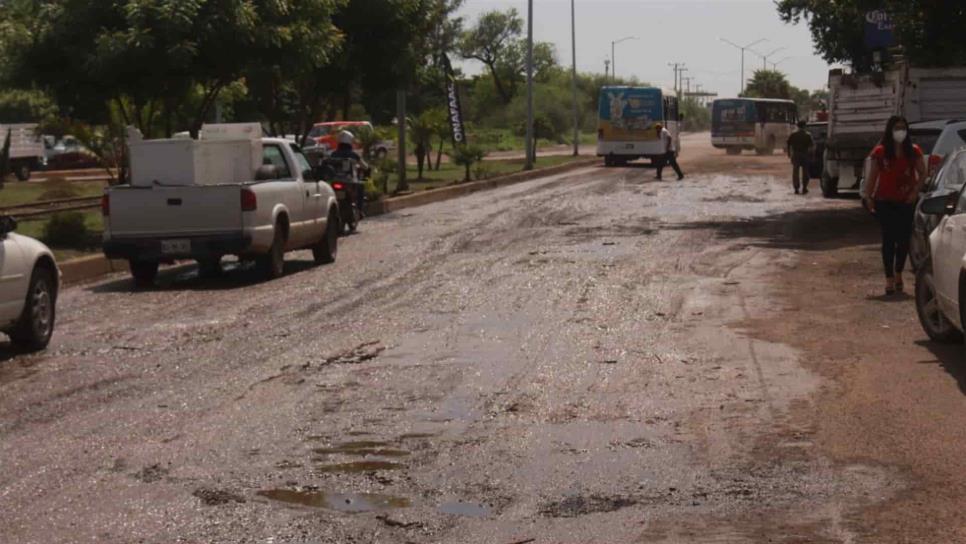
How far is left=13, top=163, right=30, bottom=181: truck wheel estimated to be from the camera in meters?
52.0

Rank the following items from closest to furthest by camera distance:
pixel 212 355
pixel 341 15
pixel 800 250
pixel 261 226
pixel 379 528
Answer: pixel 379 528 < pixel 212 355 < pixel 261 226 < pixel 800 250 < pixel 341 15

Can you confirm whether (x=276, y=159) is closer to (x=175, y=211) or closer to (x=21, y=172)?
(x=175, y=211)

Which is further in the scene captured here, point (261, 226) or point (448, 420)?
point (261, 226)

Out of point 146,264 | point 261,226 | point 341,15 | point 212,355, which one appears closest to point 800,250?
point 261,226

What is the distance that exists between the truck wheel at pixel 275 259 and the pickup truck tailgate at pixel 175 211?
25.5 inches

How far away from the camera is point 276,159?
792 inches

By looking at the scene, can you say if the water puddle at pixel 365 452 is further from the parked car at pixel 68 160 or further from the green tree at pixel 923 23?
the parked car at pixel 68 160

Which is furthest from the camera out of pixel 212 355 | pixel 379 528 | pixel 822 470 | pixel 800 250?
pixel 800 250

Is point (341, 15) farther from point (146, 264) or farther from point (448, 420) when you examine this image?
point (448, 420)

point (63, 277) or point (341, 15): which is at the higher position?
point (341, 15)

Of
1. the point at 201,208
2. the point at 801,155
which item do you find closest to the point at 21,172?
the point at 801,155

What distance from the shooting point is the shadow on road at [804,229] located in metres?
22.2

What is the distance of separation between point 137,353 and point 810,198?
24.3 metres

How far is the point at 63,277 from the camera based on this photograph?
19250 millimetres
